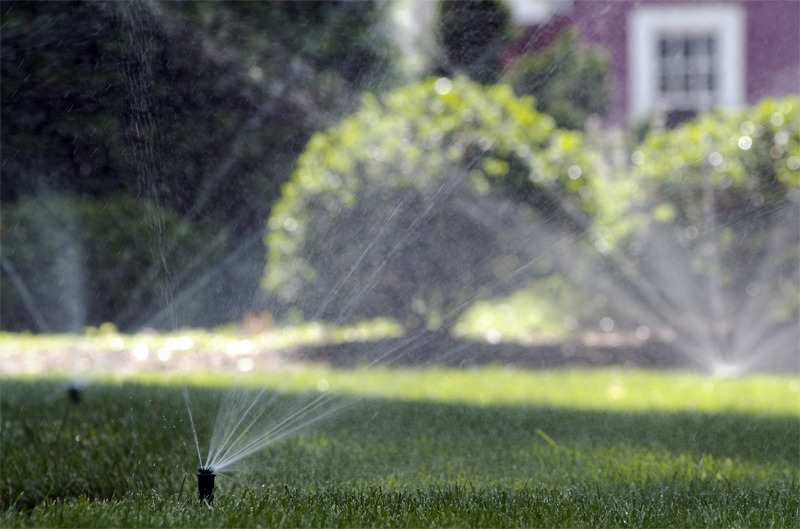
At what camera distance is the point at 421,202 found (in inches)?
255

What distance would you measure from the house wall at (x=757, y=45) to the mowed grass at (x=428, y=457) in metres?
7.59

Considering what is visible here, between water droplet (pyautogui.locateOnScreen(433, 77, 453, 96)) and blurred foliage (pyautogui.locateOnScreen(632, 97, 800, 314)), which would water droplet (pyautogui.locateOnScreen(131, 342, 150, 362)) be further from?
blurred foliage (pyautogui.locateOnScreen(632, 97, 800, 314))

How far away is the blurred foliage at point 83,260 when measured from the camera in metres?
8.45

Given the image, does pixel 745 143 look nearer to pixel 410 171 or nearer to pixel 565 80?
pixel 410 171

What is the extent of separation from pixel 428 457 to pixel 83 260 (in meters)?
6.39

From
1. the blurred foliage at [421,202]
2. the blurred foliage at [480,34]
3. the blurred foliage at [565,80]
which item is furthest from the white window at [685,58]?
the blurred foliage at [421,202]

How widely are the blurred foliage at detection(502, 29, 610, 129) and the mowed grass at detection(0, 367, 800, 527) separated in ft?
22.1

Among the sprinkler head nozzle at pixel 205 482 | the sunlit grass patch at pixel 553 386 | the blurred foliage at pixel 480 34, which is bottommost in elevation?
the sprinkler head nozzle at pixel 205 482

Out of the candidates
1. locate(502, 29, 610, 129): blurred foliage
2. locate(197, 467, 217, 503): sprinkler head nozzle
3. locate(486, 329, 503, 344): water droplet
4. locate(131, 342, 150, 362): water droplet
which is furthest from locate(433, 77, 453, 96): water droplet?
locate(197, 467, 217, 503): sprinkler head nozzle

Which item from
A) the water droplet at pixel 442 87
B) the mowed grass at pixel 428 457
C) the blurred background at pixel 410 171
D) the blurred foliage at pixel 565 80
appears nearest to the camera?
the mowed grass at pixel 428 457

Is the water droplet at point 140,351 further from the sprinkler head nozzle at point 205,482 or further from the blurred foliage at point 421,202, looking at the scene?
the sprinkler head nozzle at point 205,482

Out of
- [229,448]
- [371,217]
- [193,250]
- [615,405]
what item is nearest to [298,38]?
[193,250]

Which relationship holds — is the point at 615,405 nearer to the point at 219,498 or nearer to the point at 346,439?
the point at 346,439

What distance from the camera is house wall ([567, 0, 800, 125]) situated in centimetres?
1155
